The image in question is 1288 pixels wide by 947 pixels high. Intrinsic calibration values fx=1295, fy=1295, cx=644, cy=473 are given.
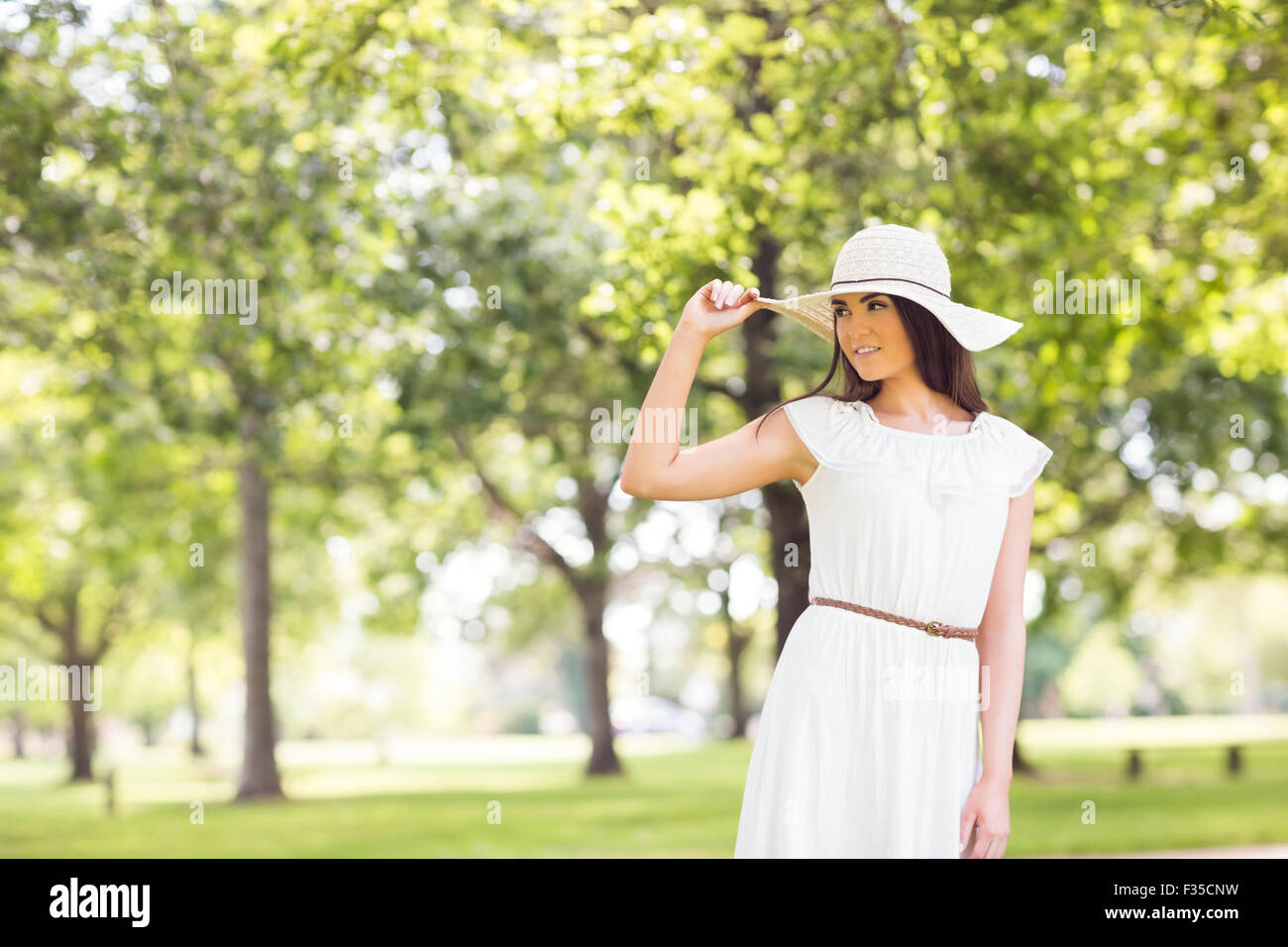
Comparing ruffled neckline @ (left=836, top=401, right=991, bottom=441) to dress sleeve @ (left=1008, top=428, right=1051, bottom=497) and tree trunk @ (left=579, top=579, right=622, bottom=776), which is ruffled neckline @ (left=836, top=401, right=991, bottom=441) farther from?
tree trunk @ (left=579, top=579, right=622, bottom=776)

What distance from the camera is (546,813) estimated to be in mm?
18594

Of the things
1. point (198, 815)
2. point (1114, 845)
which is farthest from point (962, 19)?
point (198, 815)

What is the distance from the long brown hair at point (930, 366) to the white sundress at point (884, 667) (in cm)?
21

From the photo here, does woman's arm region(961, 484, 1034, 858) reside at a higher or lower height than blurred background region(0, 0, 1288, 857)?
lower

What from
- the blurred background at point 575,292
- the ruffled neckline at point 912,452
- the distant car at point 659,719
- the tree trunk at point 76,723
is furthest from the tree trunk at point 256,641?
the distant car at point 659,719

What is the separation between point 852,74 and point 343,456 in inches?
496

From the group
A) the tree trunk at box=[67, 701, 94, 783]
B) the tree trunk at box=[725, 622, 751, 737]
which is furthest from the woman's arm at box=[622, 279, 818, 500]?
the tree trunk at box=[67, 701, 94, 783]

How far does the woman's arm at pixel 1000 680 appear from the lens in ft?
9.78

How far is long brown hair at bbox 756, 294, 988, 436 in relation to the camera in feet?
10.3

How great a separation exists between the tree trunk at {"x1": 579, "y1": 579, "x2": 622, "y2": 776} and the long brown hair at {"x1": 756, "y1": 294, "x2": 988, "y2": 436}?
20.1 meters
